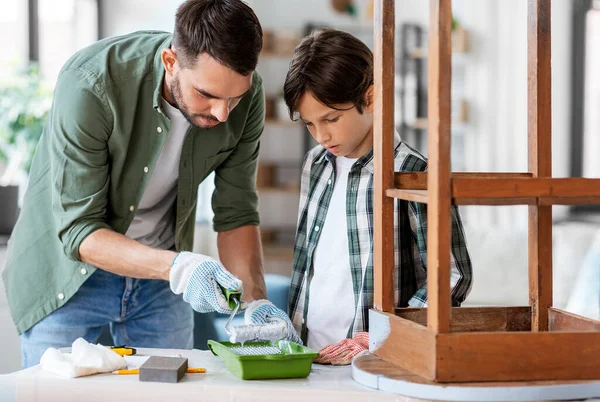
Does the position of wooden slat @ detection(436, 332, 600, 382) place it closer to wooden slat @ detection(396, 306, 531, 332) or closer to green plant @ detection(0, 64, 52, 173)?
wooden slat @ detection(396, 306, 531, 332)

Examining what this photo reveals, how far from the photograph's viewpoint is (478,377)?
1.18m

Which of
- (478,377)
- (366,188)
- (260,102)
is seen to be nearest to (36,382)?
(478,377)

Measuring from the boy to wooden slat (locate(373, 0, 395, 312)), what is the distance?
238 mm

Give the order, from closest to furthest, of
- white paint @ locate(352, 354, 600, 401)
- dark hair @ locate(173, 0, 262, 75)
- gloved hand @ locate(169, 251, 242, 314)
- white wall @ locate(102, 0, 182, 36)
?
white paint @ locate(352, 354, 600, 401) < gloved hand @ locate(169, 251, 242, 314) < dark hair @ locate(173, 0, 262, 75) < white wall @ locate(102, 0, 182, 36)

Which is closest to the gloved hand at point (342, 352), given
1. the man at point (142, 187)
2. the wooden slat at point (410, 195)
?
the man at point (142, 187)

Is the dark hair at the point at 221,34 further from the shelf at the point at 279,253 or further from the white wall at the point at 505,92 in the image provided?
the shelf at the point at 279,253

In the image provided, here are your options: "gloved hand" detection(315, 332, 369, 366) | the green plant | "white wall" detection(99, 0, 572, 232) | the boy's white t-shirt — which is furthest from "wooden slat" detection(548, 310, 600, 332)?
"white wall" detection(99, 0, 572, 232)

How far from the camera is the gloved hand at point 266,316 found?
1.53 meters

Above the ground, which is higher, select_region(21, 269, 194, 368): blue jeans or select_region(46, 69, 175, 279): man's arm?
select_region(46, 69, 175, 279): man's arm

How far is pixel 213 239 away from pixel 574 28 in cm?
242

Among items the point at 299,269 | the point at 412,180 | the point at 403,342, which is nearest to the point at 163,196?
the point at 299,269

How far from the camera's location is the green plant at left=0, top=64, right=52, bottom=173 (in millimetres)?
3670

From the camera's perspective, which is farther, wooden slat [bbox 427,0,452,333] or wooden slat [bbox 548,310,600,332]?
wooden slat [bbox 548,310,600,332]

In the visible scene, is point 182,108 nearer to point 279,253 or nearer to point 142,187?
point 142,187
